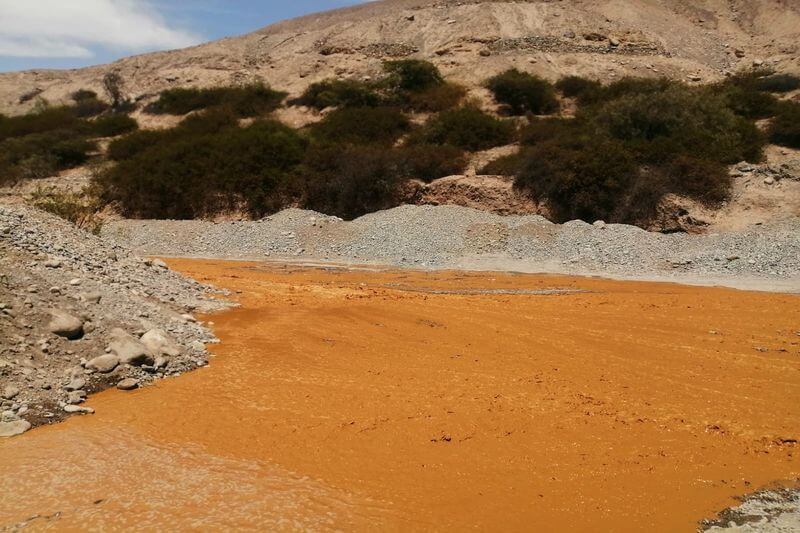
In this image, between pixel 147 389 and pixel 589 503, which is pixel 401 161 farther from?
pixel 589 503

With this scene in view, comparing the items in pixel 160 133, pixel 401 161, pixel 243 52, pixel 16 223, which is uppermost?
pixel 243 52

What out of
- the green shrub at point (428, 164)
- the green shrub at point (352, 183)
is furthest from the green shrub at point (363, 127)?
the green shrub at point (428, 164)

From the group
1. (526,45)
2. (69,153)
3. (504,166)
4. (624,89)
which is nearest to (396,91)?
(624,89)

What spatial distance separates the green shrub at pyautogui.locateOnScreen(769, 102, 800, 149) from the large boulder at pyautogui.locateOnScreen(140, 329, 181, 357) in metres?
31.1

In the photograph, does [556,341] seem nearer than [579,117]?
Yes

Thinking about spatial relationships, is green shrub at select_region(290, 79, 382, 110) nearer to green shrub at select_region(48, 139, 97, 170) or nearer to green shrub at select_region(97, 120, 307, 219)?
green shrub at select_region(97, 120, 307, 219)

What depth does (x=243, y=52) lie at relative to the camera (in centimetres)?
7094

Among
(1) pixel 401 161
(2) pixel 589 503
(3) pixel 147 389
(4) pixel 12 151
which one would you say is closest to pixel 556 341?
(2) pixel 589 503

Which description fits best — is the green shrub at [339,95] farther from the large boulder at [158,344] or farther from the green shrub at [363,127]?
the large boulder at [158,344]

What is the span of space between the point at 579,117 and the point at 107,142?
33.0 metres

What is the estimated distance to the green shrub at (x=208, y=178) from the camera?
31359mm

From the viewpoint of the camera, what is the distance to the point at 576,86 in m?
42.9

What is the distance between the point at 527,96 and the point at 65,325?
37.6 m

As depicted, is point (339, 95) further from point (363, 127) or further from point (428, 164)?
point (428, 164)
